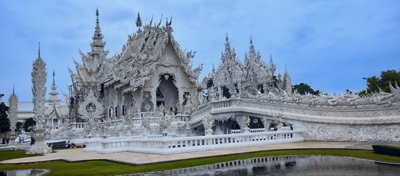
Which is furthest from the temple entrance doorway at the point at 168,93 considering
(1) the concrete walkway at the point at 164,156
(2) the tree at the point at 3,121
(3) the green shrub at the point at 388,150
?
(3) the green shrub at the point at 388,150

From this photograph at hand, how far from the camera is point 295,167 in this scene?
8.93 m

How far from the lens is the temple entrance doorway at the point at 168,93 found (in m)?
31.5

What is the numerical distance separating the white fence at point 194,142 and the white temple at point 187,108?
4 centimetres

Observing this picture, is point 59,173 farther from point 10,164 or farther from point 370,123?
point 370,123

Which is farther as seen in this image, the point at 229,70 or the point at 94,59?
the point at 94,59

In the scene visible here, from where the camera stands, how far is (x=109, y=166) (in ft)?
34.7

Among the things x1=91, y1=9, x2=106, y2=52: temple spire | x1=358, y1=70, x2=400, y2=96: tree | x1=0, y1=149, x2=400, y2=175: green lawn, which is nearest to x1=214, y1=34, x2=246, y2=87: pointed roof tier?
x1=358, y1=70, x2=400, y2=96: tree

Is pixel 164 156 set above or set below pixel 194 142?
below

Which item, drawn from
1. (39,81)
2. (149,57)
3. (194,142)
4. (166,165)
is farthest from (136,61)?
(166,165)

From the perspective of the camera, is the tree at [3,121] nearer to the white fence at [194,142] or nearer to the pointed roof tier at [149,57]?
the pointed roof tier at [149,57]

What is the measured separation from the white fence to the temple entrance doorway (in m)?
14.4

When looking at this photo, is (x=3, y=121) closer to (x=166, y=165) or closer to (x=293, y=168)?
(x=166, y=165)

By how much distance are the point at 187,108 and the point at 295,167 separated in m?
18.0

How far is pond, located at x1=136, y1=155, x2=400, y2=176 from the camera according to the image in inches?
314
